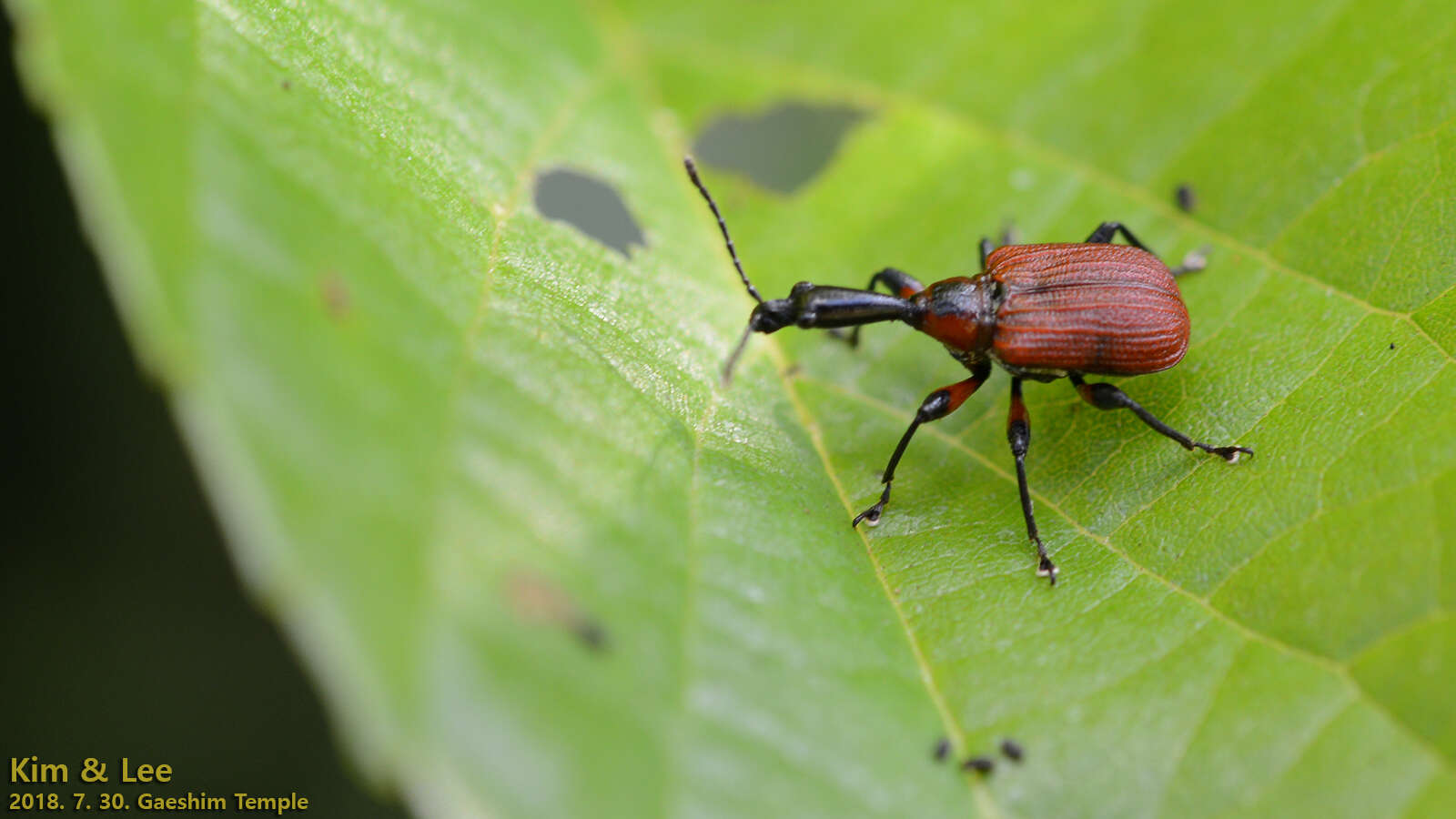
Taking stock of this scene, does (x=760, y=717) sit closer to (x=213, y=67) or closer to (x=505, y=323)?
(x=505, y=323)

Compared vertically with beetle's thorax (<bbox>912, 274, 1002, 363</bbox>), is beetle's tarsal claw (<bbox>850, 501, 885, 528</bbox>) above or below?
below

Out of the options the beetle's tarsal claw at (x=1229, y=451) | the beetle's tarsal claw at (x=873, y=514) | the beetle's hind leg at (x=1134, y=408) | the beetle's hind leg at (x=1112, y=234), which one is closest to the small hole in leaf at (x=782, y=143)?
the beetle's hind leg at (x=1112, y=234)

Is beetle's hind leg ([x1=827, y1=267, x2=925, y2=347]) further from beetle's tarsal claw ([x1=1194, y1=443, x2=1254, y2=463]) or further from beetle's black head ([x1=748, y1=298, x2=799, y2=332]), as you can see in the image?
beetle's tarsal claw ([x1=1194, y1=443, x2=1254, y2=463])

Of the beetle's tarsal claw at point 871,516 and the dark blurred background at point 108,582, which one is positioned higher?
the dark blurred background at point 108,582

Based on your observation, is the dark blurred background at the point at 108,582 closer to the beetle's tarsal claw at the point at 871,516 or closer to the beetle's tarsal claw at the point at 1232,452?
the beetle's tarsal claw at the point at 871,516

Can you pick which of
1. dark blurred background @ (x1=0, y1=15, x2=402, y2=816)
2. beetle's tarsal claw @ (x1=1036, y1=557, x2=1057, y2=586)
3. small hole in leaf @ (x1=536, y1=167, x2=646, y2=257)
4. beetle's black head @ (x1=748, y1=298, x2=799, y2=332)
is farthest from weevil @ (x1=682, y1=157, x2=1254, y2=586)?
dark blurred background @ (x1=0, y1=15, x2=402, y2=816)

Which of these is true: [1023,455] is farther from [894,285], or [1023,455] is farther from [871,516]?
[894,285]
